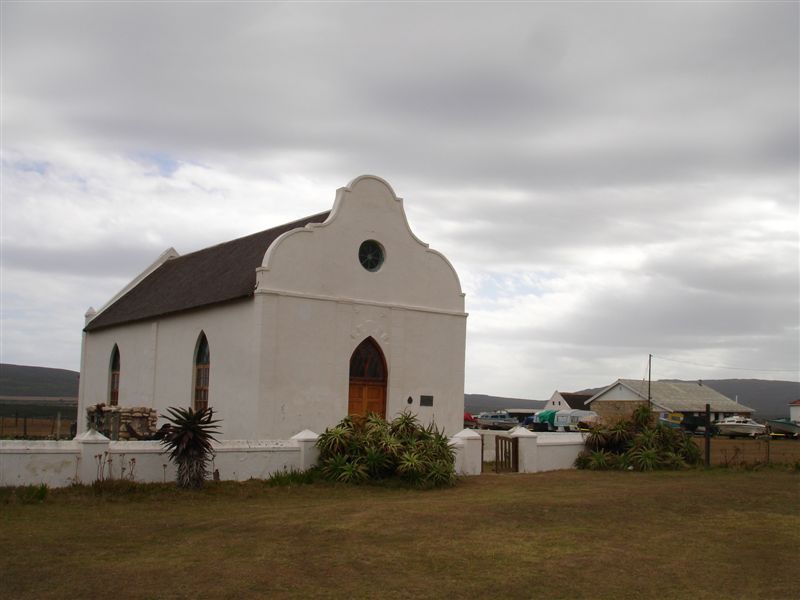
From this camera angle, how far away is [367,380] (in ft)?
84.4

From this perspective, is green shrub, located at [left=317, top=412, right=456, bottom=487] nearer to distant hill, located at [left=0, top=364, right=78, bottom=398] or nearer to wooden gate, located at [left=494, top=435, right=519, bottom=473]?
wooden gate, located at [left=494, top=435, right=519, bottom=473]

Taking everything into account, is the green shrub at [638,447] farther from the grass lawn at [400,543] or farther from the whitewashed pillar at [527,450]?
the grass lawn at [400,543]

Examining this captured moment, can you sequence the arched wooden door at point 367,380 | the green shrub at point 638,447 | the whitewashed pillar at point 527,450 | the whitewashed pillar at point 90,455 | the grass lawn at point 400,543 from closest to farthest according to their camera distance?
the grass lawn at point 400,543 → the whitewashed pillar at point 90,455 → the whitewashed pillar at point 527,450 → the green shrub at point 638,447 → the arched wooden door at point 367,380

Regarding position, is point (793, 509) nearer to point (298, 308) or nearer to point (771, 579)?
point (771, 579)

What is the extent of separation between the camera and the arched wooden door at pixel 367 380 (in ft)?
83.5

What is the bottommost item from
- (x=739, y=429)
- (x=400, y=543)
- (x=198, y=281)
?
(x=400, y=543)

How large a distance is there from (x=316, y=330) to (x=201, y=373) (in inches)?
175

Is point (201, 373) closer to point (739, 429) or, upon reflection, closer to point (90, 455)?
point (90, 455)

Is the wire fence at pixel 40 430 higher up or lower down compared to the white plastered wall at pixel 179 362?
lower down

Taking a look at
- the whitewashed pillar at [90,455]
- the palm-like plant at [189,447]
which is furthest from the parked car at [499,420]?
the whitewashed pillar at [90,455]

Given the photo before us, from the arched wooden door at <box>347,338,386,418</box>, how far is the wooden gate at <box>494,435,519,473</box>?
383cm

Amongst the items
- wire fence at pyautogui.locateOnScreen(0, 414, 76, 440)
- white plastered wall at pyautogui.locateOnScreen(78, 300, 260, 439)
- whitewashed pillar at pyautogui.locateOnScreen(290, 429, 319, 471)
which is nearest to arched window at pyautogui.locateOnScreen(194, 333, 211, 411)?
white plastered wall at pyautogui.locateOnScreen(78, 300, 260, 439)

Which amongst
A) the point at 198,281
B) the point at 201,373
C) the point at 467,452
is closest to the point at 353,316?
the point at 201,373

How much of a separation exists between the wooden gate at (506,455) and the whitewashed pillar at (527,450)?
4.2 inches
